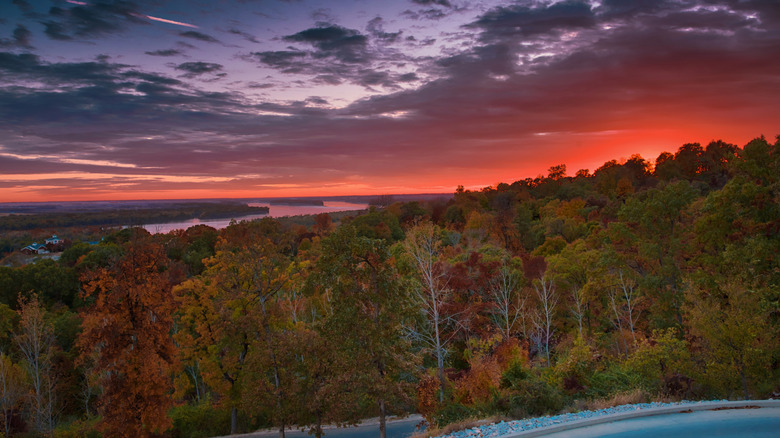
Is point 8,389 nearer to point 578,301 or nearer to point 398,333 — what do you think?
point 398,333

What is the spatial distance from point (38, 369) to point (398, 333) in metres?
26.4

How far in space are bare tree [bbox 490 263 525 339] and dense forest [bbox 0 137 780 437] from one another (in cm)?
28

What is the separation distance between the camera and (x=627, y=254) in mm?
29469

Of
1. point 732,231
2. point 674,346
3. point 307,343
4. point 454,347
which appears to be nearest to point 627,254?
point 732,231

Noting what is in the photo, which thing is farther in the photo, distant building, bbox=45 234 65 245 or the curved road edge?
distant building, bbox=45 234 65 245

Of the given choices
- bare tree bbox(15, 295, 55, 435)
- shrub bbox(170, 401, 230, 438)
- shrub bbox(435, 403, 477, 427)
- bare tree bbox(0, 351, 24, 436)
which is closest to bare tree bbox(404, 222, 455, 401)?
shrub bbox(435, 403, 477, 427)

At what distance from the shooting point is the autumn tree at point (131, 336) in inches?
620

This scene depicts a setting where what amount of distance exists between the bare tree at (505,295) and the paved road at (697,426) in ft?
64.0

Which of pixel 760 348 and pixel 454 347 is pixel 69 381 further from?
pixel 760 348

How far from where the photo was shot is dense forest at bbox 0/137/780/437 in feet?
46.4

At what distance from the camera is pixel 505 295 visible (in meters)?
33.5

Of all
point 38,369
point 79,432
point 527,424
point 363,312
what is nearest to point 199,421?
point 79,432

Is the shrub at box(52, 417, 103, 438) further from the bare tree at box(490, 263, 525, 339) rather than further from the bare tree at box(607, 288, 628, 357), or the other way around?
the bare tree at box(607, 288, 628, 357)

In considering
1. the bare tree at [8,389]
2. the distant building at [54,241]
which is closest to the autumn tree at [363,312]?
the bare tree at [8,389]
